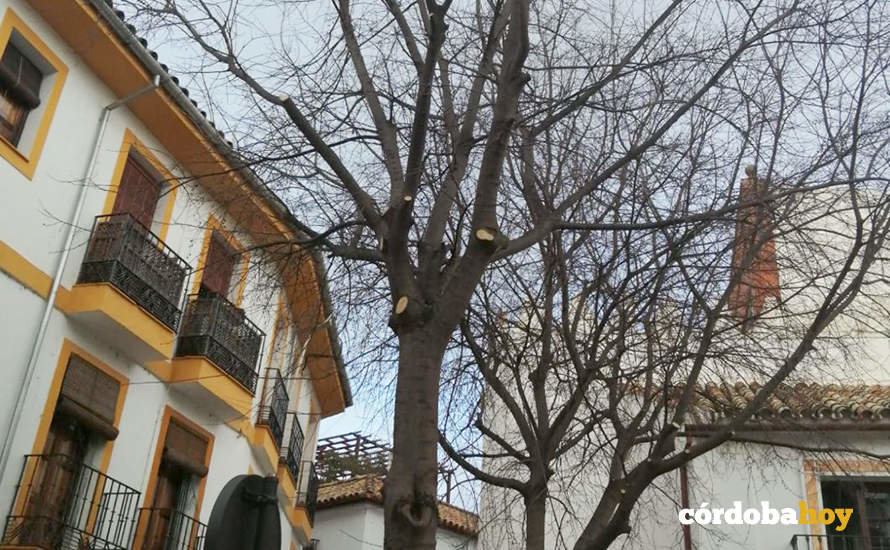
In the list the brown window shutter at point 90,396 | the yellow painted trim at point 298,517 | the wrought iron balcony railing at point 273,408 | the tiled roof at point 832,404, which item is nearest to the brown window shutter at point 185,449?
the brown window shutter at point 90,396

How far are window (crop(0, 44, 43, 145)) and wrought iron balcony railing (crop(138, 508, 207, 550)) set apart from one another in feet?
15.1

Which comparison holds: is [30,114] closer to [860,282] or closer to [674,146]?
[674,146]

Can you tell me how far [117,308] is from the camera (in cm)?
1040

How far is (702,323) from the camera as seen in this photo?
954 cm

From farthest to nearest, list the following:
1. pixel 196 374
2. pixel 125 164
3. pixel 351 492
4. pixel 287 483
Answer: pixel 351 492 < pixel 287 483 < pixel 196 374 < pixel 125 164

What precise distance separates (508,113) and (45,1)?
636 centimetres

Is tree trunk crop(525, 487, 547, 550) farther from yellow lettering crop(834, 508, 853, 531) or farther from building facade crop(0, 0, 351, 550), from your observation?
yellow lettering crop(834, 508, 853, 531)

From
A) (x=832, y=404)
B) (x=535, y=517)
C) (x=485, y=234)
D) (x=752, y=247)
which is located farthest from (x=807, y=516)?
(x=485, y=234)

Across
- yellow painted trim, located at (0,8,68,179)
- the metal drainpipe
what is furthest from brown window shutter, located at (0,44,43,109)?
the metal drainpipe

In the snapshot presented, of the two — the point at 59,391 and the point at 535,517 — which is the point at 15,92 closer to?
the point at 59,391

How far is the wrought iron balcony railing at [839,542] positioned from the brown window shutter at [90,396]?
9.16 metres

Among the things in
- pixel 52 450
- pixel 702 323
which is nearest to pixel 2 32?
pixel 52 450

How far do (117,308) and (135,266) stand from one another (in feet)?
2.08

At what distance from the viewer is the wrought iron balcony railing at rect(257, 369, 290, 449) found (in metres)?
14.6
